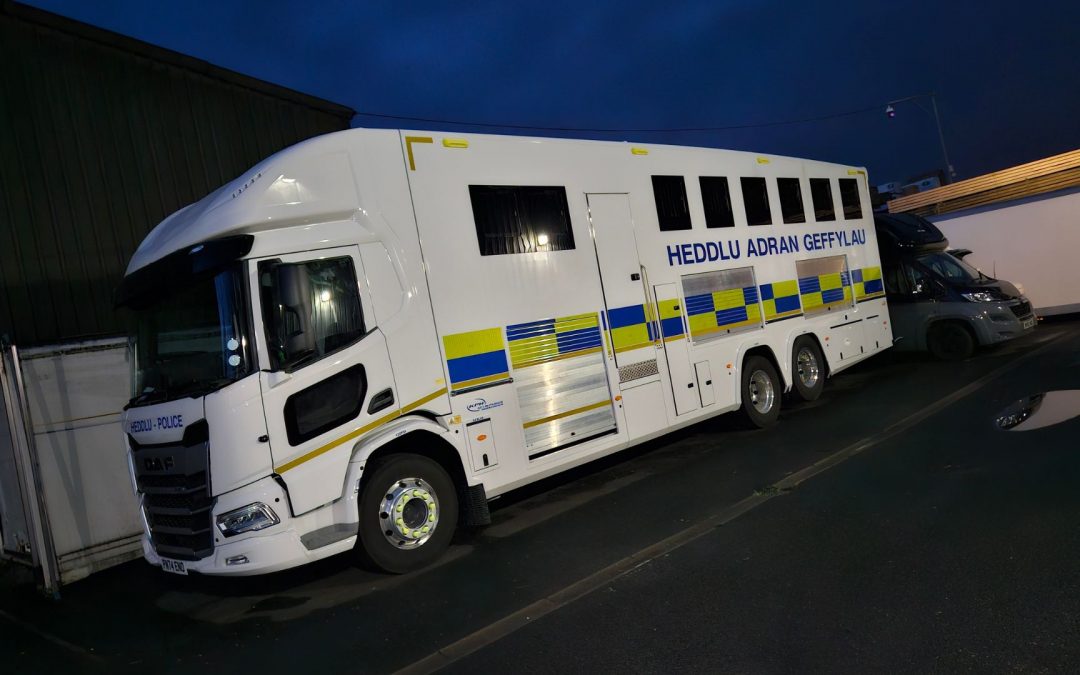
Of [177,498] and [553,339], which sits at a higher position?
[553,339]

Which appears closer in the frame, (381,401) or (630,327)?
(381,401)

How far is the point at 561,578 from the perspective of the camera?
5.02m

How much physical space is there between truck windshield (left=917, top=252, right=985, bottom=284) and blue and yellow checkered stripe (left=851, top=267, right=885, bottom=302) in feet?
5.93

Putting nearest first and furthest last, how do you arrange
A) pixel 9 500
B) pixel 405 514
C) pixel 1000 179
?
1. pixel 405 514
2. pixel 9 500
3. pixel 1000 179

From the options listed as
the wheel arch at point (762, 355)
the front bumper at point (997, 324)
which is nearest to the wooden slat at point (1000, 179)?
the front bumper at point (997, 324)

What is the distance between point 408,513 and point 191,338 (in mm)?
2127

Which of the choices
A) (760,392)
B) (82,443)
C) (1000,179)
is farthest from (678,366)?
(1000,179)

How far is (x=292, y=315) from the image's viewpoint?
16.8 ft

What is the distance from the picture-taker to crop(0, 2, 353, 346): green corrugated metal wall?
8.88 m

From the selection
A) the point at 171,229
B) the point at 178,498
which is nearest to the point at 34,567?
the point at 178,498

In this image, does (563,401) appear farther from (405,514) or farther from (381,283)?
(381,283)

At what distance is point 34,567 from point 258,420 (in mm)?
3854

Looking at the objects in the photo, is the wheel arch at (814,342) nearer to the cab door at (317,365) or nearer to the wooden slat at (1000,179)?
the cab door at (317,365)

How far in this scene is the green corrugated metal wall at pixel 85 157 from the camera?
8.88m
